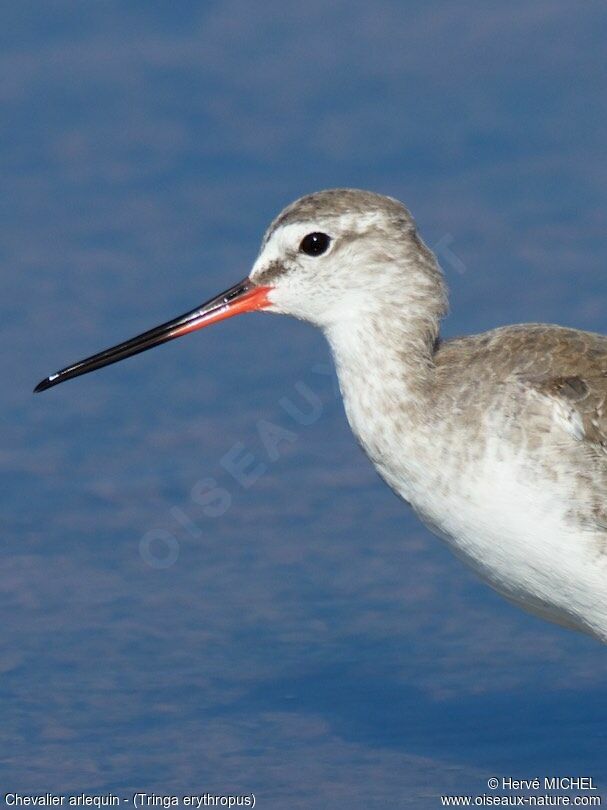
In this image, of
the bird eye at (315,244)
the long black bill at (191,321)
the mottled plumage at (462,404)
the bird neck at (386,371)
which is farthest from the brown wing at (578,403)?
the long black bill at (191,321)

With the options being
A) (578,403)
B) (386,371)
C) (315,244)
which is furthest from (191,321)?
(578,403)

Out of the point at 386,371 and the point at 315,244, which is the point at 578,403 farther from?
the point at 315,244

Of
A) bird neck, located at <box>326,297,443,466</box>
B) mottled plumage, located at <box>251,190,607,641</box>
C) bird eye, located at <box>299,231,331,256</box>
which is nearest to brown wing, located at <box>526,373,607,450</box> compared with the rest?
mottled plumage, located at <box>251,190,607,641</box>

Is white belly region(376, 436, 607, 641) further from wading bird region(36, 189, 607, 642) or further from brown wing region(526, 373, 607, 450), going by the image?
brown wing region(526, 373, 607, 450)

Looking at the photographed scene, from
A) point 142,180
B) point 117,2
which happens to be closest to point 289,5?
point 117,2

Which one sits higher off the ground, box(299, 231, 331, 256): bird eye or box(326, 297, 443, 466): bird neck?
box(299, 231, 331, 256): bird eye

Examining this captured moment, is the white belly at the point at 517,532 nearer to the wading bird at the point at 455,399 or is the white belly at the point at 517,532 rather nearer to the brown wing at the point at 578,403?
the wading bird at the point at 455,399

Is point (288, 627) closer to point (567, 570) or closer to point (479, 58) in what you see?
point (567, 570)
